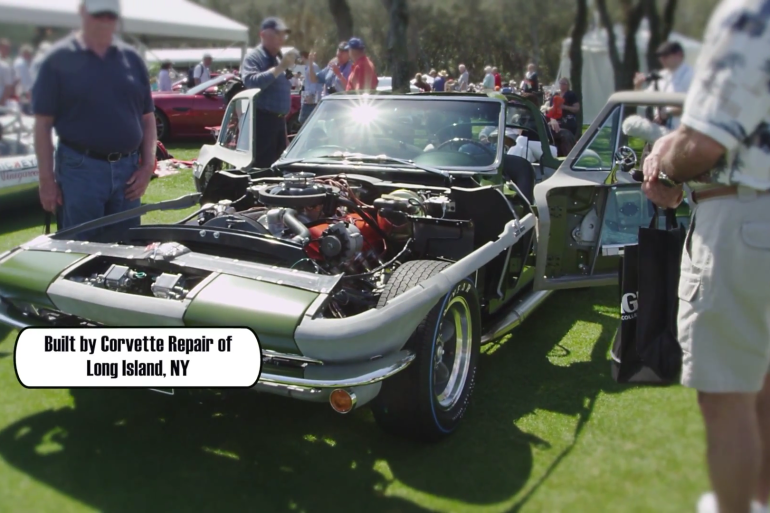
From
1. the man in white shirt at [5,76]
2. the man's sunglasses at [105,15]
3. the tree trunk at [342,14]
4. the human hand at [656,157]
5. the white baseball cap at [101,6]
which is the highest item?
the tree trunk at [342,14]

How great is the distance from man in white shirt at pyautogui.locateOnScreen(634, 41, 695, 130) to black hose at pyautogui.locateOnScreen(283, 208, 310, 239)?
5.96 ft

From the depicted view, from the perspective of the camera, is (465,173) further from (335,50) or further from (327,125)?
(335,50)

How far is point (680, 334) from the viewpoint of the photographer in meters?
2.13

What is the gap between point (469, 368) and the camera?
354 centimetres

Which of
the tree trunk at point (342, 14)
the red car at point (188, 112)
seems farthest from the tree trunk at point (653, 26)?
the red car at point (188, 112)

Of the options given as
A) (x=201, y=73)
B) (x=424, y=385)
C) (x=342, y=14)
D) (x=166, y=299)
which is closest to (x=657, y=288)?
(x=424, y=385)

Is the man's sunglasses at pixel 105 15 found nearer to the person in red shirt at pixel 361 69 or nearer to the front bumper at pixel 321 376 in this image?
the front bumper at pixel 321 376

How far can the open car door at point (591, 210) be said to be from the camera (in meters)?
4.22

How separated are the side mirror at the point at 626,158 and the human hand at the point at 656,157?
2015 mm

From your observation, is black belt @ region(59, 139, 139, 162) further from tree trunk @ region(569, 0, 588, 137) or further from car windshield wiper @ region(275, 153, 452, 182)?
tree trunk @ region(569, 0, 588, 137)

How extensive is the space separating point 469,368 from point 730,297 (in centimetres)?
172

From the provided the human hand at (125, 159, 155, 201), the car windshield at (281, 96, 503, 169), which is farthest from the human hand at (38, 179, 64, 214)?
the car windshield at (281, 96, 503, 169)

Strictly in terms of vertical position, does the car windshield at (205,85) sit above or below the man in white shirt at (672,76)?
below

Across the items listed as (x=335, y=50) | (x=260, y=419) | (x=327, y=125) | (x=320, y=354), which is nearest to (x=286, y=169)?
(x=327, y=125)
